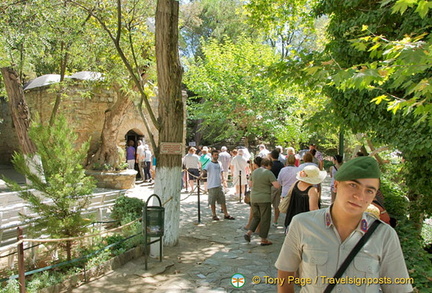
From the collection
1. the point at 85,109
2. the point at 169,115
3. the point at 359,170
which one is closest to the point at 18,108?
the point at 169,115

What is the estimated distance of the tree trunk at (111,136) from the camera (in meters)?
13.5

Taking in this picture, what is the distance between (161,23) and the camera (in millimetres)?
5816

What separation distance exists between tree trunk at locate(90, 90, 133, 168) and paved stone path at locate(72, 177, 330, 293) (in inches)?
282

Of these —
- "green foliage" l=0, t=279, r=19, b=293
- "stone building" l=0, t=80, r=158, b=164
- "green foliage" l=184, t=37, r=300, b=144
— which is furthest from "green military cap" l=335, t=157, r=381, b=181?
"green foliage" l=184, t=37, r=300, b=144

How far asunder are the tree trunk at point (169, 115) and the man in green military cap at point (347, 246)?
4199 mm

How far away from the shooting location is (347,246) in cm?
176

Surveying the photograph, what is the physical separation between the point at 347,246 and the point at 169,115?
4614 millimetres

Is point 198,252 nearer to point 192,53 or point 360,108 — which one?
point 360,108

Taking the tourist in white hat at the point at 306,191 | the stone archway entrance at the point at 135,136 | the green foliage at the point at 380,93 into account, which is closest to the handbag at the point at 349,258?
the tourist in white hat at the point at 306,191

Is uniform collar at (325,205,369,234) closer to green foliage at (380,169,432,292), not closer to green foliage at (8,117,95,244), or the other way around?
green foliage at (380,169,432,292)

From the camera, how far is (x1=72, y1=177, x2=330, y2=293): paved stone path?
4432 mm

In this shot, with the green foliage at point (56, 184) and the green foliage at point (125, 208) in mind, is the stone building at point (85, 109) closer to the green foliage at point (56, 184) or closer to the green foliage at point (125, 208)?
the green foliage at point (125, 208)

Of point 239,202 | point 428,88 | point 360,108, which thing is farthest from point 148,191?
point 428,88

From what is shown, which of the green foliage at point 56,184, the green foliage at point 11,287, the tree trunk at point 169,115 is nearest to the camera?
the green foliage at point 11,287
